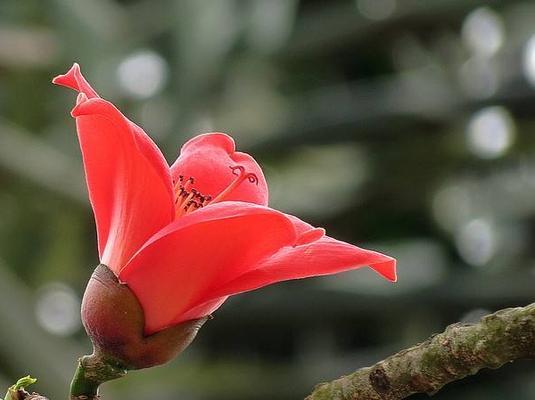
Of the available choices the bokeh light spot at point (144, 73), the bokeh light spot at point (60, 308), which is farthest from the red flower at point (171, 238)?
the bokeh light spot at point (144, 73)

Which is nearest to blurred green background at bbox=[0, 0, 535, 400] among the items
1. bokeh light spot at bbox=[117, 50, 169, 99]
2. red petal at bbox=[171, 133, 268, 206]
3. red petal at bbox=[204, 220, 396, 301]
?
bokeh light spot at bbox=[117, 50, 169, 99]

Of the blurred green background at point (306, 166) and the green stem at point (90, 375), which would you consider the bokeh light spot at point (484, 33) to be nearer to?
the blurred green background at point (306, 166)

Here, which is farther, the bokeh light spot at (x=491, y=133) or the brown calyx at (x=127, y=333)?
the bokeh light spot at (x=491, y=133)

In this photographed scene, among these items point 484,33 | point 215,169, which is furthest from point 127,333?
point 484,33

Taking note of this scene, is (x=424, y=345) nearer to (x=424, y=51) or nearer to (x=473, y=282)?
(x=473, y=282)

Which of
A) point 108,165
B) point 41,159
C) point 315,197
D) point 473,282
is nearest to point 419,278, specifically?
point 473,282
